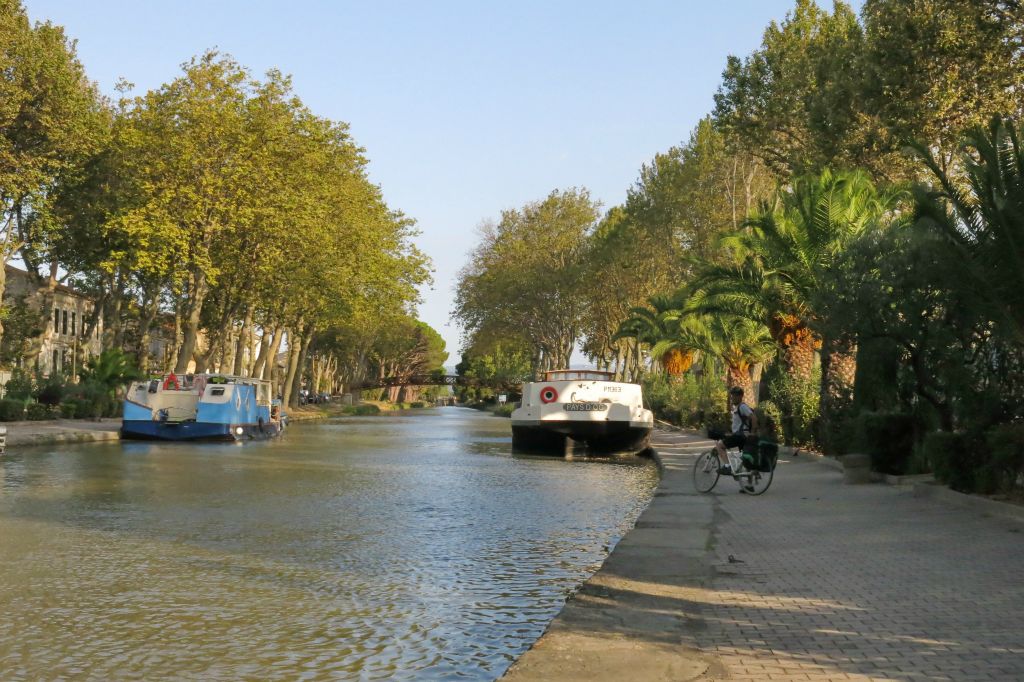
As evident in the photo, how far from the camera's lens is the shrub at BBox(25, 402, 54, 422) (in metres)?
37.7

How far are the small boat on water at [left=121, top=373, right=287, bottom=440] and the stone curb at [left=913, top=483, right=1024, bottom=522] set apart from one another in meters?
23.9

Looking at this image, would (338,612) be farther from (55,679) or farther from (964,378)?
(964,378)

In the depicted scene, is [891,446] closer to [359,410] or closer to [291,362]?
[291,362]

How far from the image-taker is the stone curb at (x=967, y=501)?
38.9ft

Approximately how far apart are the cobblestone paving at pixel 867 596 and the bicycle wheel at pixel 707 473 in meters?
3.37

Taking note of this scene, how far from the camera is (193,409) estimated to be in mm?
35844

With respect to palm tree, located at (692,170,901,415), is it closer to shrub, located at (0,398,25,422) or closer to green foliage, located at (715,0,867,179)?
green foliage, located at (715,0,867,179)

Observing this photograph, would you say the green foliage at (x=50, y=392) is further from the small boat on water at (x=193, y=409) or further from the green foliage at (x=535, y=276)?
the green foliage at (x=535, y=276)

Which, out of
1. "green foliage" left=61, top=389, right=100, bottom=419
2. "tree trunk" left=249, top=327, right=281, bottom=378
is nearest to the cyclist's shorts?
"green foliage" left=61, top=389, right=100, bottom=419

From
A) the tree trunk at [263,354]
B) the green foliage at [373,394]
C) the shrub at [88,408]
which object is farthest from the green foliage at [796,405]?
the green foliage at [373,394]

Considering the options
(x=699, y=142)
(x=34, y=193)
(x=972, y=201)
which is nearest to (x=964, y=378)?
(x=972, y=201)

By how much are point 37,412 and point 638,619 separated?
35.6 meters

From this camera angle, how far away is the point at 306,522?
13.0m

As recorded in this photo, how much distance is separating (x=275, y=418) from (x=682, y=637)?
119 feet
